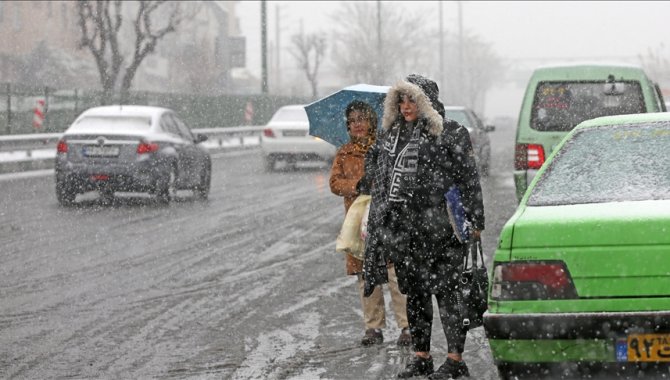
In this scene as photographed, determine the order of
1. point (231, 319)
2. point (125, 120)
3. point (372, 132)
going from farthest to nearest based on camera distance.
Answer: point (125, 120)
point (231, 319)
point (372, 132)

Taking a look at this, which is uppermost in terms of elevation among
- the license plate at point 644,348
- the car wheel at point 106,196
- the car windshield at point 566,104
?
the car windshield at point 566,104

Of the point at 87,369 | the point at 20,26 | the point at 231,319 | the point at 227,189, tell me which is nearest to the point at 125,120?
the point at 227,189

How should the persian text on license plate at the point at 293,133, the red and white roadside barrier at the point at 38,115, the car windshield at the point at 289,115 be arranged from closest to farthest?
the persian text on license plate at the point at 293,133
the car windshield at the point at 289,115
the red and white roadside barrier at the point at 38,115

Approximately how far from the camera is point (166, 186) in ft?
62.5

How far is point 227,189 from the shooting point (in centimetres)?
2247

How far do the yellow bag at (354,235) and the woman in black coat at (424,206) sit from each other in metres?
0.95

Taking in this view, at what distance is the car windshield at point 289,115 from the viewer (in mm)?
28800

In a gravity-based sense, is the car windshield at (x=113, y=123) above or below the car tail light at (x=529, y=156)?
above

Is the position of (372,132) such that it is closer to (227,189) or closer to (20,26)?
(227,189)

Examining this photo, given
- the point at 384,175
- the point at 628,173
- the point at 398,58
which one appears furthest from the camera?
the point at 398,58

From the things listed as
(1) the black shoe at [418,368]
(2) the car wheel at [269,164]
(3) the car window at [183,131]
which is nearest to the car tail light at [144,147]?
(3) the car window at [183,131]

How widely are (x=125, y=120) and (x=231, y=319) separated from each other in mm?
10381

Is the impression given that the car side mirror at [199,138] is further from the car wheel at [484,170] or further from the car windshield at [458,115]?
the car wheel at [484,170]

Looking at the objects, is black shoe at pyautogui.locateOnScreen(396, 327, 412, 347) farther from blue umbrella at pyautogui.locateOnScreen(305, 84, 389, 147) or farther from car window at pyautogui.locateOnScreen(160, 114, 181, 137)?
car window at pyautogui.locateOnScreen(160, 114, 181, 137)
